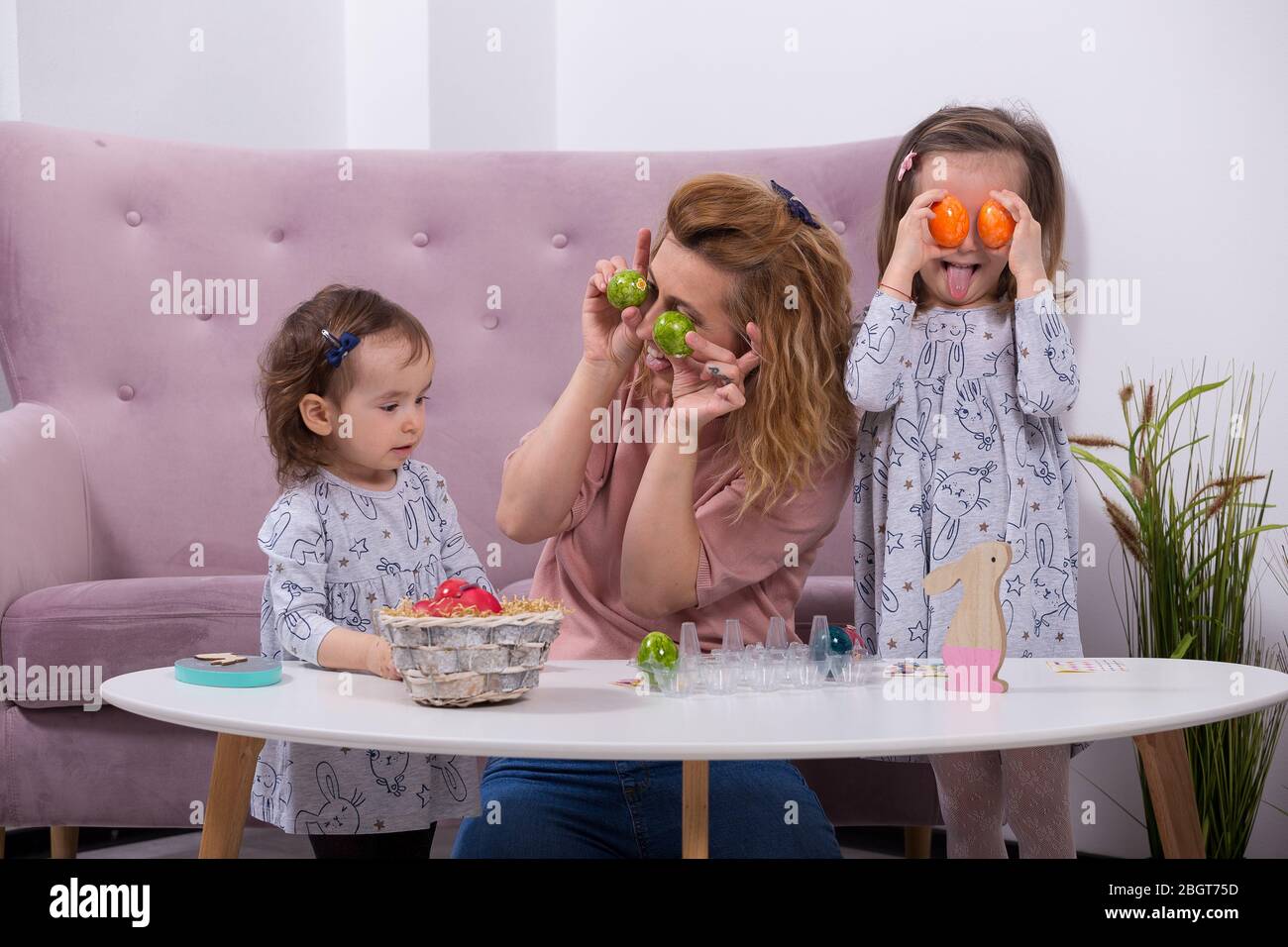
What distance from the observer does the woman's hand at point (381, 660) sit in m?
1.16

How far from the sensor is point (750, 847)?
1136mm

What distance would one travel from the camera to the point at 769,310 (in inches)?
55.2

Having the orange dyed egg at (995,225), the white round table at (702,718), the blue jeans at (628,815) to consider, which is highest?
the orange dyed egg at (995,225)

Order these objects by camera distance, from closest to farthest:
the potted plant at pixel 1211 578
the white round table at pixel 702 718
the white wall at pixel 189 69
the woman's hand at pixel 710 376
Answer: the white round table at pixel 702 718
the woman's hand at pixel 710 376
the potted plant at pixel 1211 578
the white wall at pixel 189 69

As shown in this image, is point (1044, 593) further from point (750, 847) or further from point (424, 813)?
point (424, 813)

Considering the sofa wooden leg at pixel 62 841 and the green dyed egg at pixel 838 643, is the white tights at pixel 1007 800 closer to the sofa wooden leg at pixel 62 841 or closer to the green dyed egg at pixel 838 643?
the green dyed egg at pixel 838 643

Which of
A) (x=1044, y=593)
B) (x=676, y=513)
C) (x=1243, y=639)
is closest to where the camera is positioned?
(x=676, y=513)

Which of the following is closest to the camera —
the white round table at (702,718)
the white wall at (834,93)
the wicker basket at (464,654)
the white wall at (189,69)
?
the white round table at (702,718)

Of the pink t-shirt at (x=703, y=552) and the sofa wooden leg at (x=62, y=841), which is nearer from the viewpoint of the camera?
the pink t-shirt at (x=703, y=552)

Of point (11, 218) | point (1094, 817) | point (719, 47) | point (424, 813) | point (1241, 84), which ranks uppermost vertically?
point (719, 47)

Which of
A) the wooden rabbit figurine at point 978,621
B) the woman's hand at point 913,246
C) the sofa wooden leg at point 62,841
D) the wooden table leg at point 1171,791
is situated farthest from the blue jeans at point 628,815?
the sofa wooden leg at point 62,841

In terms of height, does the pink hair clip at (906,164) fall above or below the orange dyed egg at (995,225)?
above

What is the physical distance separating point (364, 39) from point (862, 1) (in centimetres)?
119

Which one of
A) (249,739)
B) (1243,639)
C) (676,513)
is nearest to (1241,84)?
(1243,639)
